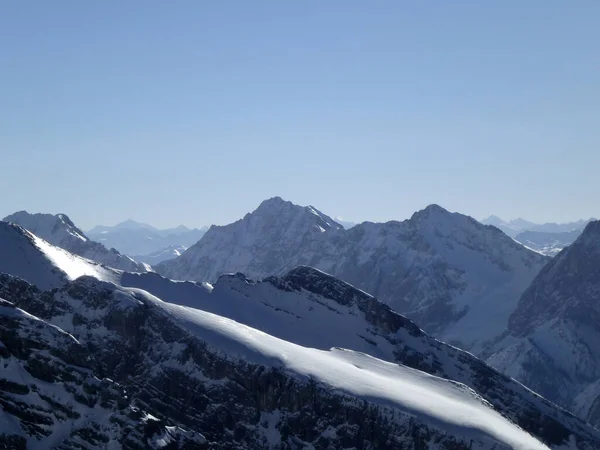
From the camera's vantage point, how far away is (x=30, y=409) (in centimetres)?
15475

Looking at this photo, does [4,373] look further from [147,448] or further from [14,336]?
[147,448]

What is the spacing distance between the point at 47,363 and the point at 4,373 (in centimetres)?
886

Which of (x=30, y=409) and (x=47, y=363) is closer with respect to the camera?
(x=30, y=409)

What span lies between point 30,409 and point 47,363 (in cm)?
1143

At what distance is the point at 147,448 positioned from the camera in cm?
16038

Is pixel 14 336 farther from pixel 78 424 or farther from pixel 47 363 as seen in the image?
pixel 78 424

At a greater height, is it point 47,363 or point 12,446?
point 47,363

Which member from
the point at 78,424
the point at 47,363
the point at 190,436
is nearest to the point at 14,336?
the point at 47,363

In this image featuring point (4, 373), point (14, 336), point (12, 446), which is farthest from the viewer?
point (14, 336)

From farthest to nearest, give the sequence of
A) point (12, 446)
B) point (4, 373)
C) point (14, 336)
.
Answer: point (14, 336) < point (4, 373) < point (12, 446)

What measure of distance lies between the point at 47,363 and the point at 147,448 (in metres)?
20.5

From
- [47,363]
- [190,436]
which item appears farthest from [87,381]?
[190,436]

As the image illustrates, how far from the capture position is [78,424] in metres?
158

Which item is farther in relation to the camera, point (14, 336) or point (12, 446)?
point (14, 336)
